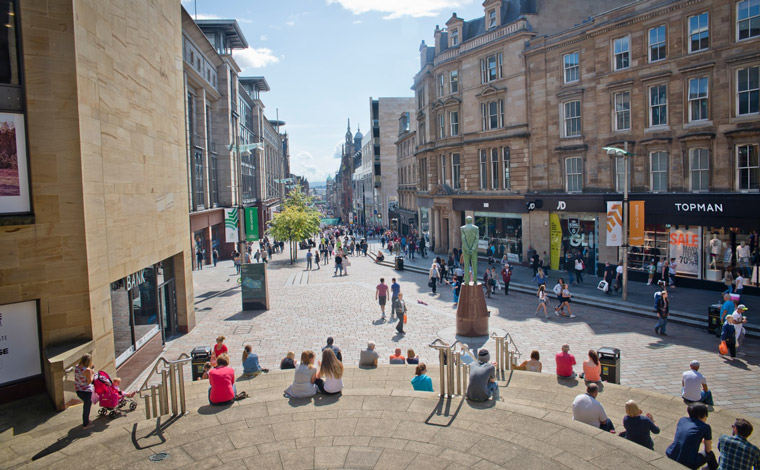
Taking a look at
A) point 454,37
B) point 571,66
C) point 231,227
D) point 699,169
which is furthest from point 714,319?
point 454,37

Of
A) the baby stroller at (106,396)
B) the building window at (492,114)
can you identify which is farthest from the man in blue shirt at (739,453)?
the building window at (492,114)

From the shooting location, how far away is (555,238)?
31.9 m

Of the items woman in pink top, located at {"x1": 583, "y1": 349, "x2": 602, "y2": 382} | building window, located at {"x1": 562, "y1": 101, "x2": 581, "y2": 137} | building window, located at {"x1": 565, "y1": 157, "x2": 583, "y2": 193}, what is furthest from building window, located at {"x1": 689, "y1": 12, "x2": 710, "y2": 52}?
woman in pink top, located at {"x1": 583, "y1": 349, "x2": 602, "y2": 382}

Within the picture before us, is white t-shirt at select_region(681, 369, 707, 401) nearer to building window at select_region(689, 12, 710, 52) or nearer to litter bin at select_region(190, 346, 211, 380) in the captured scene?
litter bin at select_region(190, 346, 211, 380)

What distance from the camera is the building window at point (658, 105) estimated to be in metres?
25.1

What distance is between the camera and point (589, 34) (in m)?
28.5

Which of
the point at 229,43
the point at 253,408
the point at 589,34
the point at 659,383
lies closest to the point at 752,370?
the point at 659,383

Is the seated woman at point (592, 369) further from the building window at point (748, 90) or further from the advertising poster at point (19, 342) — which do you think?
the building window at point (748, 90)

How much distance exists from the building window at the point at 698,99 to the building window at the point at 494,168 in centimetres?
1351

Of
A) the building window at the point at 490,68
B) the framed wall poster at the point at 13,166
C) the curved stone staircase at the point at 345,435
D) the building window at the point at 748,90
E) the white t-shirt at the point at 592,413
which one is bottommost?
the curved stone staircase at the point at 345,435

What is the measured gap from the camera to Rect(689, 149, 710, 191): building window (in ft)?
77.0

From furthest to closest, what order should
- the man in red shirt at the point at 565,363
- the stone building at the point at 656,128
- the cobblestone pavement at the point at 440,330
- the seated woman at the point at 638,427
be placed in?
1. the stone building at the point at 656,128
2. the cobblestone pavement at the point at 440,330
3. the man in red shirt at the point at 565,363
4. the seated woman at the point at 638,427

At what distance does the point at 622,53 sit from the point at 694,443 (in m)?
24.7

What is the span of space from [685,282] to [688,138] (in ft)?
22.0
